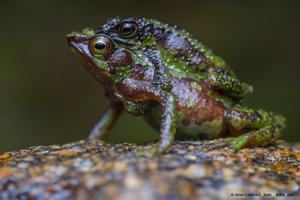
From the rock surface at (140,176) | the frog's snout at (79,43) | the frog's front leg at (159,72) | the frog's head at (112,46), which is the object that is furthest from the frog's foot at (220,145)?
the frog's snout at (79,43)

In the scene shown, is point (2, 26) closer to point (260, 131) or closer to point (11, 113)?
point (11, 113)

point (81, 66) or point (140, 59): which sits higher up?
point (81, 66)

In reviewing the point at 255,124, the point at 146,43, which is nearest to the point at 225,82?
the point at 255,124

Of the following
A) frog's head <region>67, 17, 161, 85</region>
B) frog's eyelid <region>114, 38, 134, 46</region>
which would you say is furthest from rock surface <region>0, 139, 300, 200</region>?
frog's eyelid <region>114, 38, 134, 46</region>

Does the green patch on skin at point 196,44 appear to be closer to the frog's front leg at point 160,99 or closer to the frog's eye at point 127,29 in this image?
the frog's eye at point 127,29

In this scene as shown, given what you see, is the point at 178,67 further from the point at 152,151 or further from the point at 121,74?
the point at 152,151

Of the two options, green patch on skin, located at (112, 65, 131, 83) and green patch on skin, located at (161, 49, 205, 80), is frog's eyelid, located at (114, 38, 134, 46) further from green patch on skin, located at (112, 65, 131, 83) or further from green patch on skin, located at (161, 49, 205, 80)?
green patch on skin, located at (161, 49, 205, 80)
